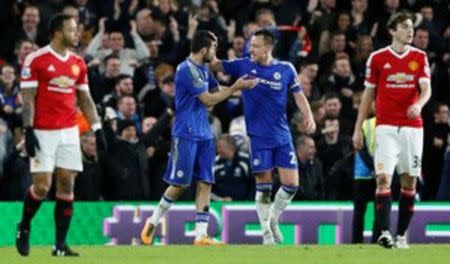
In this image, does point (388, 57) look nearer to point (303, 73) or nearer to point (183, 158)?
point (183, 158)

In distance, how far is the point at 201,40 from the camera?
20344mm

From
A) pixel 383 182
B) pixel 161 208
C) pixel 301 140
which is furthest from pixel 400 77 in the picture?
pixel 301 140

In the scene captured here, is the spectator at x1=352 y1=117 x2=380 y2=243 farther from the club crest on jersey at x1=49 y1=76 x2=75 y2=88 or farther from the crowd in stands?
the club crest on jersey at x1=49 y1=76 x2=75 y2=88

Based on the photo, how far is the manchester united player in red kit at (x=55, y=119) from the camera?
17.7 m

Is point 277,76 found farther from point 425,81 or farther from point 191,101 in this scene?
point 425,81

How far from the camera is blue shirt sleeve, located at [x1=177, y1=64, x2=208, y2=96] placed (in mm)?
20281

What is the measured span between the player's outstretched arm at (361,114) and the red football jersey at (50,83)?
334 centimetres

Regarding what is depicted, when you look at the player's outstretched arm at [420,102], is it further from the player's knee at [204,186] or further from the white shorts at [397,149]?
the player's knee at [204,186]

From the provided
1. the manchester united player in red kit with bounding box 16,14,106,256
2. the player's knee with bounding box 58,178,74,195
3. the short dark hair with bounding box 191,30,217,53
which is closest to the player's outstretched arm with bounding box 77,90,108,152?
the manchester united player in red kit with bounding box 16,14,106,256

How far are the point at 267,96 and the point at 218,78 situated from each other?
5.63 meters

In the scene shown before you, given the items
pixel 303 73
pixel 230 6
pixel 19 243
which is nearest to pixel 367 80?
pixel 19 243

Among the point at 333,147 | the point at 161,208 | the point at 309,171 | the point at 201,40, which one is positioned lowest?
the point at 161,208

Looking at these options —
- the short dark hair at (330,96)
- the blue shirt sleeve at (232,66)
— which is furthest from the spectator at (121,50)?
Answer: the blue shirt sleeve at (232,66)

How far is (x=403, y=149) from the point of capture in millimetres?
19500
